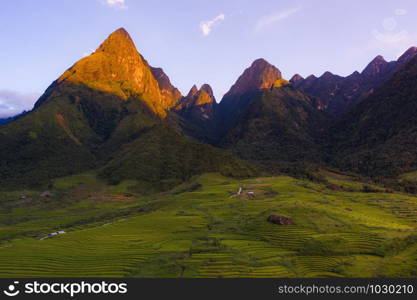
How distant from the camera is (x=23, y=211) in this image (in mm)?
137625

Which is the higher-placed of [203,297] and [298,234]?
[203,297]

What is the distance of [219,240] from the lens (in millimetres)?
73812

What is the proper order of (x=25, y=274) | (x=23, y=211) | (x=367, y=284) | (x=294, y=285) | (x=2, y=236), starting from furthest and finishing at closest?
(x=23, y=211)
(x=2, y=236)
(x=25, y=274)
(x=367, y=284)
(x=294, y=285)

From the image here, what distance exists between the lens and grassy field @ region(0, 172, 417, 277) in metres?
57.9

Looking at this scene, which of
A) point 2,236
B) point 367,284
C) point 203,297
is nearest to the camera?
point 203,297

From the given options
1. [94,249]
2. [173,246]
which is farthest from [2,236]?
[173,246]

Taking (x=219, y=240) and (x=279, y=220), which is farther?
(x=279, y=220)

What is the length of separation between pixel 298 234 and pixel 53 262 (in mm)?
52358

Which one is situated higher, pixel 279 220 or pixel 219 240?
pixel 279 220

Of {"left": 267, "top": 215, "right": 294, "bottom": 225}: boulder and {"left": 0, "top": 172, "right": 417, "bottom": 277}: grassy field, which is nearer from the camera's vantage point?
{"left": 0, "top": 172, "right": 417, "bottom": 277}: grassy field

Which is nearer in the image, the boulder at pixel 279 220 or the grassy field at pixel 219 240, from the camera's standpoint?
the grassy field at pixel 219 240

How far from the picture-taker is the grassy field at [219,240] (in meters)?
57.9

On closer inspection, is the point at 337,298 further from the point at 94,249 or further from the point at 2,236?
the point at 2,236

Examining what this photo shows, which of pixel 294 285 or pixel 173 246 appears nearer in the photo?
pixel 294 285
